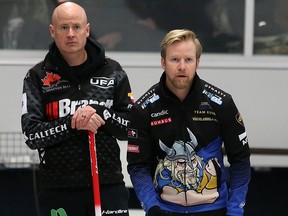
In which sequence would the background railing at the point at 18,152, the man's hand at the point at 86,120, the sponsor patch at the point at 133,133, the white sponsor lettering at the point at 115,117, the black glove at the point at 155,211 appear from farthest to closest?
the background railing at the point at 18,152, the white sponsor lettering at the point at 115,117, the man's hand at the point at 86,120, the sponsor patch at the point at 133,133, the black glove at the point at 155,211

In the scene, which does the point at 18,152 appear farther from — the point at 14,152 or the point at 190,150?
the point at 190,150

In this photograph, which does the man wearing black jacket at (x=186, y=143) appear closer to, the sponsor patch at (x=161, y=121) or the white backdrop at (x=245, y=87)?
the sponsor patch at (x=161, y=121)

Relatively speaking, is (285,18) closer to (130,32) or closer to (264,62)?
(264,62)

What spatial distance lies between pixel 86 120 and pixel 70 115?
133 millimetres

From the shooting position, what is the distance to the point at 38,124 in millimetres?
4270

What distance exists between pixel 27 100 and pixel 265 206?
3660mm

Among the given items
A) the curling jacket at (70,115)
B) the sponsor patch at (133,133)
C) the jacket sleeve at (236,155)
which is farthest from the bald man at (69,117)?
the jacket sleeve at (236,155)

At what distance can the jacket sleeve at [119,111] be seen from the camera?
4.29 metres

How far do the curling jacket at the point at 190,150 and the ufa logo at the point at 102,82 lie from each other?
435 millimetres

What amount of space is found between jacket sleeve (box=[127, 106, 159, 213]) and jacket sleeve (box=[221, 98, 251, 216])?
377 mm

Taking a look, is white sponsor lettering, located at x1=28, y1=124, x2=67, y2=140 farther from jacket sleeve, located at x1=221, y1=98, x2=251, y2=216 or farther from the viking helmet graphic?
jacket sleeve, located at x1=221, y1=98, x2=251, y2=216

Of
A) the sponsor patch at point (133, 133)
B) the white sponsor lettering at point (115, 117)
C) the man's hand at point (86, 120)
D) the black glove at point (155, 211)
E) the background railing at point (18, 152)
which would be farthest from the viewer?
the background railing at point (18, 152)

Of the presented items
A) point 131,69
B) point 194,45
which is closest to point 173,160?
point 194,45

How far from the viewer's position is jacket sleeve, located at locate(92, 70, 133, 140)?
4285 mm
